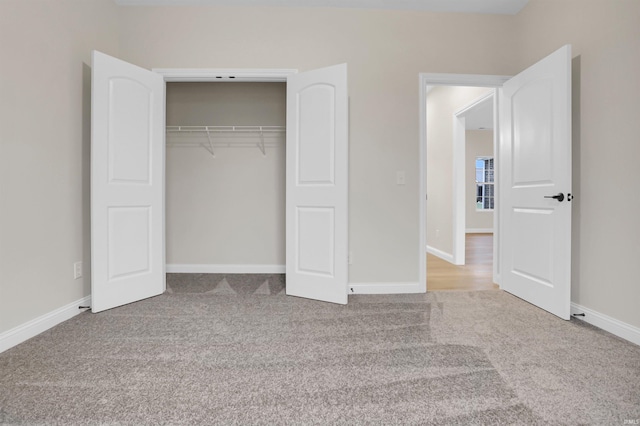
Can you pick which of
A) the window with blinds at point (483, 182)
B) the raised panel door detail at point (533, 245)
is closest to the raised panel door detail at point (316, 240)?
the raised panel door detail at point (533, 245)

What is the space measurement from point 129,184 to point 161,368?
1632 mm

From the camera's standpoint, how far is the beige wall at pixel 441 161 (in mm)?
4871

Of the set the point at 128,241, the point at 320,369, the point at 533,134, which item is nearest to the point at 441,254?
the point at 533,134

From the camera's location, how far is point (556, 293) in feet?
8.08

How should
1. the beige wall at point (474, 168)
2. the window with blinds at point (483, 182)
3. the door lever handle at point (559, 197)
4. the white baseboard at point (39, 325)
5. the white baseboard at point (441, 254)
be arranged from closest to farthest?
1. the white baseboard at point (39, 325)
2. the door lever handle at point (559, 197)
3. the white baseboard at point (441, 254)
4. the beige wall at point (474, 168)
5. the window with blinds at point (483, 182)

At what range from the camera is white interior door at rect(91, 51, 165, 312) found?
2.53 meters

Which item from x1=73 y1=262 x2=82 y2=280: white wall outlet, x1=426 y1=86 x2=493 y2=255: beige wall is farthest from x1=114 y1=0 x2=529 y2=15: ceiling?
x1=73 y1=262 x2=82 y2=280: white wall outlet

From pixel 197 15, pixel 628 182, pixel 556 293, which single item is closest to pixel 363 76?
pixel 197 15

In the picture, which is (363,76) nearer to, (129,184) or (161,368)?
(129,184)

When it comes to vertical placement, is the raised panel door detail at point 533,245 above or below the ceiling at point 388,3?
below

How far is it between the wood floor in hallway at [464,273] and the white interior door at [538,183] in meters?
0.40

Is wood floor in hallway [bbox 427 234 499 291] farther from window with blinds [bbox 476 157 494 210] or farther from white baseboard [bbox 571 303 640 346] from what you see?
window with blinds [bbox 476 157 494 210]

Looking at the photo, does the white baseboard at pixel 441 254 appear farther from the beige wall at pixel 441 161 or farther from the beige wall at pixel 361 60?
the beige wall at pixel 361 60

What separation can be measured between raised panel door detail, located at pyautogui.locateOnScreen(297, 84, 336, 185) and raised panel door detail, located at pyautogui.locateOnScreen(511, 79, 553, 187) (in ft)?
5.23
